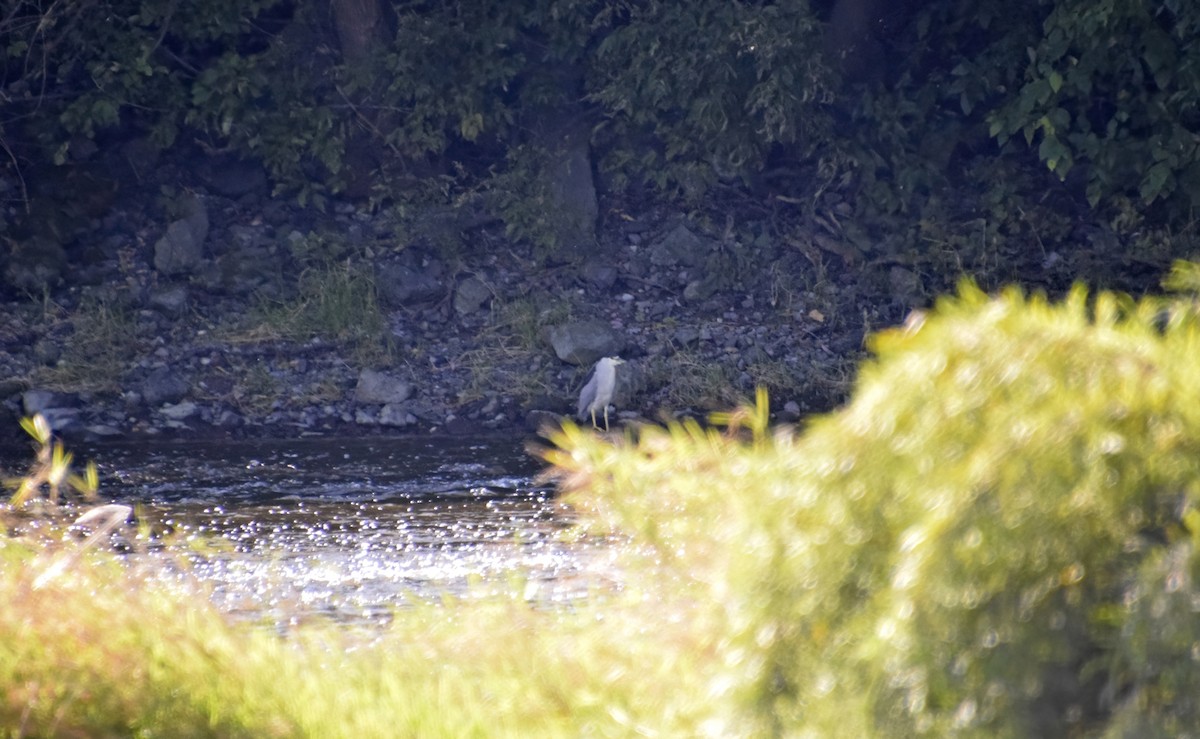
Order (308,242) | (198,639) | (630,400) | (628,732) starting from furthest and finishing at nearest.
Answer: (308,242), (630,400), (198,639), (628,732)

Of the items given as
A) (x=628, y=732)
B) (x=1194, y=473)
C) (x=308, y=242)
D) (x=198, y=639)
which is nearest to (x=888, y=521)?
(x=1194, y=473)

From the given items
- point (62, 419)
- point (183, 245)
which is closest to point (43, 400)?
point (62, 419)

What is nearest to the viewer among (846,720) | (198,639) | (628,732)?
(846,720)

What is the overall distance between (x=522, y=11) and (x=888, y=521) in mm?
8808

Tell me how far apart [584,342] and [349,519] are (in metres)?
2.97

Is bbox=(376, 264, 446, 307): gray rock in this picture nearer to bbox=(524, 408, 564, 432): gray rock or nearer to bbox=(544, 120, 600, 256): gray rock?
bbox=(544, 120, 600, 256): gray rock

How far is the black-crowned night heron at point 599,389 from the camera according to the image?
8.73 m

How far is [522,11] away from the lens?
10.5 meters

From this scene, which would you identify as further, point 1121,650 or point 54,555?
point 54,555

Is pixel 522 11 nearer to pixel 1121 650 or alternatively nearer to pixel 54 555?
pixel 54 555

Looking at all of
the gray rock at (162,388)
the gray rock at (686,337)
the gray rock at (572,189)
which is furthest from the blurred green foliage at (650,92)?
the gray rock at (162,388)

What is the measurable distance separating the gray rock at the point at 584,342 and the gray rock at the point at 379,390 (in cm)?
101

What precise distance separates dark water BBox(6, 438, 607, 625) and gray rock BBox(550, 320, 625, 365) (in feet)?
2.81

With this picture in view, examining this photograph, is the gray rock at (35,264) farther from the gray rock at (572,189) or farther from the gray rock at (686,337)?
the gray rock at (686,337)
